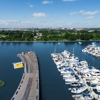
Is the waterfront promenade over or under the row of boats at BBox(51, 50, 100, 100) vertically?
over

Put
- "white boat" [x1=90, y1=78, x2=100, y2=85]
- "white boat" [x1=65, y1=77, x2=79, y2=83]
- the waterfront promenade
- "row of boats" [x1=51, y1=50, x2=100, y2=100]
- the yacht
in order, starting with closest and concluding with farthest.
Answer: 1. the waterfront promenade
2. "row of boats" [x1=51, y1=50, x2=100, y2=100]
3. the yacht
4. "white boat" [x1=90, y1=78, x2=100, y2=85]
5. "white boat" [x1=65, y1=77, x2=79, y2=83]

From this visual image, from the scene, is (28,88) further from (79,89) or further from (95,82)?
(95,82)

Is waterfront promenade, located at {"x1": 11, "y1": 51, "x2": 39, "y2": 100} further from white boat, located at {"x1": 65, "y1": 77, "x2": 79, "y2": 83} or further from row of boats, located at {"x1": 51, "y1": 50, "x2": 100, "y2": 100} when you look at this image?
white boat, located at {"x1": 65, "y1": 77, "x2": 79, "y2": 83}

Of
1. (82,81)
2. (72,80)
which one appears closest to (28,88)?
(72,80)

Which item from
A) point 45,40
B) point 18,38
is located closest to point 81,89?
point 45,40

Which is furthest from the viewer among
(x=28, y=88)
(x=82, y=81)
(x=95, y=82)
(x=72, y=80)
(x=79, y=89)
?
(x=72, y=80)

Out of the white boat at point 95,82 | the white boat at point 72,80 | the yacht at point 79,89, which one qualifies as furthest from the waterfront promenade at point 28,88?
the white boat at point 95,82

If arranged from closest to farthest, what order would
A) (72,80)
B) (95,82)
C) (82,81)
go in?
(95,82)
(82,81)
(72,80)

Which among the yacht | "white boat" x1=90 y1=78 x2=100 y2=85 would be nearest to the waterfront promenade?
the yacht

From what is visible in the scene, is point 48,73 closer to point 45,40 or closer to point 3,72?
point 3,72

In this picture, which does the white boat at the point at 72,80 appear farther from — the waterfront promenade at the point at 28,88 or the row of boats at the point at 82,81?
the waterfront promenade at the point at 28,88

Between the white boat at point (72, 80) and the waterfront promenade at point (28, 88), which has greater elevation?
the waterfront promenade at point (28, 88)
